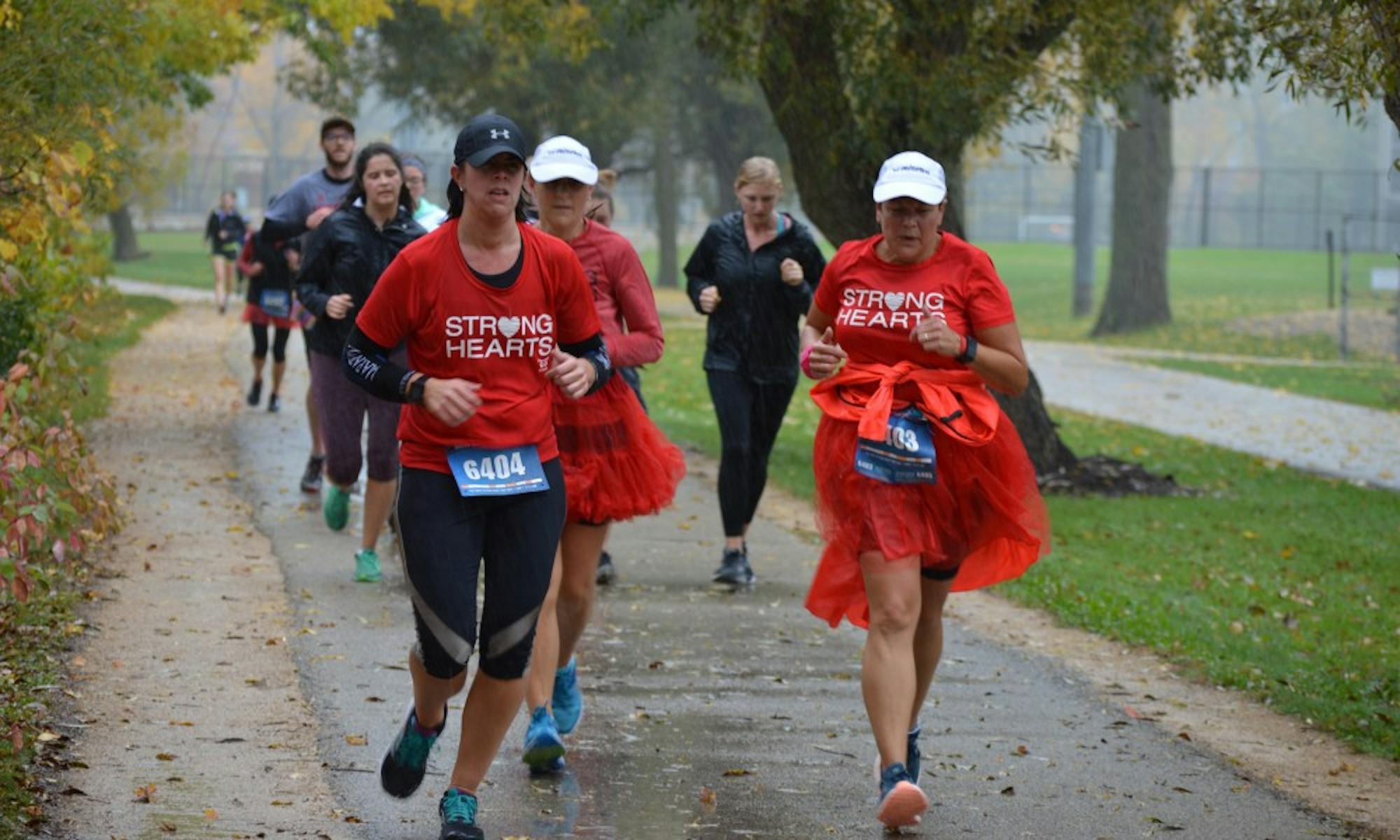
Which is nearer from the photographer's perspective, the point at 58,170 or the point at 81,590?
the point at 58,170

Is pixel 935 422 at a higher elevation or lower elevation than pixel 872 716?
higher

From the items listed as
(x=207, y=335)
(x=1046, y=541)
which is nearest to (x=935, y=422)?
(x=1046, y=541)

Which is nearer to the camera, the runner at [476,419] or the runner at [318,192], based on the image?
the runner at [476,419]

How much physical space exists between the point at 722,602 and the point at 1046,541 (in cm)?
362

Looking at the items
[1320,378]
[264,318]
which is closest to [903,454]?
[264,318]

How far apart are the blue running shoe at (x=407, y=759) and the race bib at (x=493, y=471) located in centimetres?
72

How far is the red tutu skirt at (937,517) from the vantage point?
20.4ft

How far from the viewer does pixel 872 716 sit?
19.9 feet

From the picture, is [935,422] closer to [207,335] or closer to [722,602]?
[722,602]

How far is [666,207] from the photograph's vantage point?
152 feet

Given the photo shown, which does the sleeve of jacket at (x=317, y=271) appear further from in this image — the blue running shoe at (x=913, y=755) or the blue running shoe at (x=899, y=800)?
the blue running shoe at (x=899, y=800)

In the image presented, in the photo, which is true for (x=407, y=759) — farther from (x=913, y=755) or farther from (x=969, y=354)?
(x=969, y=354)

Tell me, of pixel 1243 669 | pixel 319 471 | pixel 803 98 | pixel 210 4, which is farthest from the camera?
pixel 210 4

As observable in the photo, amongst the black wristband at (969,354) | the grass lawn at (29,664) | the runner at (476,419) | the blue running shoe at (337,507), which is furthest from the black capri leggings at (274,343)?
the runner at (476,419)
